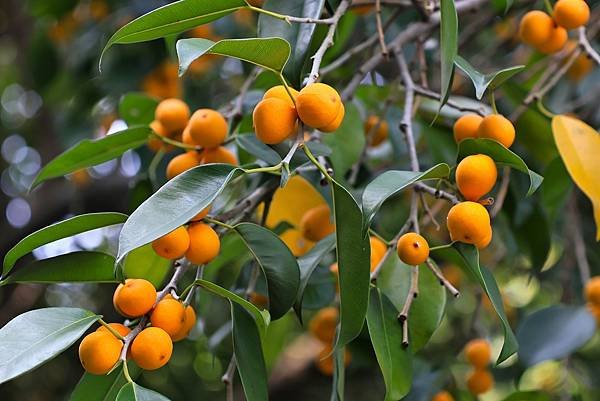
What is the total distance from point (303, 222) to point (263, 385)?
0.86ft

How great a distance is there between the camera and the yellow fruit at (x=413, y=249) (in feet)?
2.07

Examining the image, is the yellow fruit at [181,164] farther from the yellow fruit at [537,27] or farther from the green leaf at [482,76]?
the yellow fruit at [537,27]

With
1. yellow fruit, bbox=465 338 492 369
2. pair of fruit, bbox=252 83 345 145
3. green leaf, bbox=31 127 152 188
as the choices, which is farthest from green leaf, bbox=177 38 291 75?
yellow fruit, bbox=465 338 492 369

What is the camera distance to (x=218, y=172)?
2.00 ft

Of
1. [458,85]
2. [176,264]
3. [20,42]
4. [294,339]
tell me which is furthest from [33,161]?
[176,264]

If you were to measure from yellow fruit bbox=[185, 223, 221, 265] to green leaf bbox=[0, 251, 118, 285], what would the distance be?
0.24 feet

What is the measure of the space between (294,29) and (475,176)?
0.73 feet

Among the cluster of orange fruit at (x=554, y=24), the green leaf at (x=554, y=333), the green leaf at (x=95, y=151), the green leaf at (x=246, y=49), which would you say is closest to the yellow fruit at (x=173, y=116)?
the green leaf at (x=95, y=151)

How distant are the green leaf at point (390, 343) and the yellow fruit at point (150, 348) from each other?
0.61 ft

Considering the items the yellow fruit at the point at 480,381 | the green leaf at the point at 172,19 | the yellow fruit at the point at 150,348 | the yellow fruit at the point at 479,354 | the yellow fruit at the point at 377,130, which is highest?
the green leaf at the point at 172,19

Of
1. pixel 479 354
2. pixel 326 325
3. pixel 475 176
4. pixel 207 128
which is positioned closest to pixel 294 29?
pixel 207 128

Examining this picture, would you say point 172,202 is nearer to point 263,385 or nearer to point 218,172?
point 218,172

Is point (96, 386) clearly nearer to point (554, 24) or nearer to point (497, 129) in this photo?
point (497, 129)

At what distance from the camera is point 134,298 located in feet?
1.87
